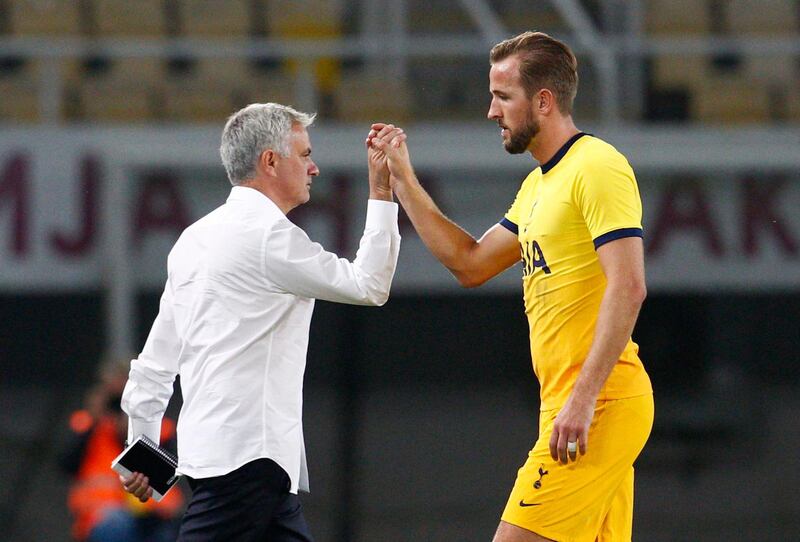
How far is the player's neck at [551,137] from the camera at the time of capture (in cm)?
368

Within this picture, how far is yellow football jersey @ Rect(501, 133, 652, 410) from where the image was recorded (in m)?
3.47

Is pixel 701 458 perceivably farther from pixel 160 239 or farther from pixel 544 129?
pixel 544 129

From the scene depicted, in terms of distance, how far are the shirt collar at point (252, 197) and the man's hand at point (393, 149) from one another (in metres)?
0.39

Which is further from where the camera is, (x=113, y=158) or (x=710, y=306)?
(x=710, y=306)

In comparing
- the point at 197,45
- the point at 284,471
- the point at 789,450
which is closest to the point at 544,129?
the point at 284,471

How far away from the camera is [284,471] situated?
3.47 metres

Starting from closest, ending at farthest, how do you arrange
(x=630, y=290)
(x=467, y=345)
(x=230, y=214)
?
1. (x=630, y=290)
2. (x=230, y=214)
3. (x=467, y=345)

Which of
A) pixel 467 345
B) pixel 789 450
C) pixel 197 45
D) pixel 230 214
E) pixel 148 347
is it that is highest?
pixel 197 45

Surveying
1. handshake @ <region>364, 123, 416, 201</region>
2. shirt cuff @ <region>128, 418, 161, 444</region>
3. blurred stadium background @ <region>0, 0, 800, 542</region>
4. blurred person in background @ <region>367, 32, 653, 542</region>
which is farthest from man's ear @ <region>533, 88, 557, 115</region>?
blurred stadium background @ <region>0, 0, 800, 542</region>

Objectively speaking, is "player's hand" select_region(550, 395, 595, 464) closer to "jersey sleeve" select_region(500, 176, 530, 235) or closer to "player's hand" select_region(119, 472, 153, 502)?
"jersey sleeve" select_region(500, 176, 530, 235)

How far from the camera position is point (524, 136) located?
12.1ft

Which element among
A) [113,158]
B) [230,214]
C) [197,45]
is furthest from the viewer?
[197,45]

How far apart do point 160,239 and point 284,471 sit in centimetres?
690

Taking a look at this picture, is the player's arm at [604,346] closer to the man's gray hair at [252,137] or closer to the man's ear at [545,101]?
the man's ear at [545,101]
